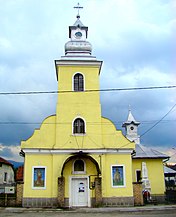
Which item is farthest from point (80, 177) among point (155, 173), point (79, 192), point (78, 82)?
point (155, 173)

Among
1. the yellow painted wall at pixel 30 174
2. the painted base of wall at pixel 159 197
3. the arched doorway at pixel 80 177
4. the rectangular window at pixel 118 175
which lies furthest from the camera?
the painted base of wall at pixel 159 197

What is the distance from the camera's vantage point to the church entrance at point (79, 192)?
2250cm

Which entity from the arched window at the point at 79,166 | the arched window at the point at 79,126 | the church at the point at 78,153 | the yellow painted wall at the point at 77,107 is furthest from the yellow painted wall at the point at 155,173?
the arched window at the point at 79,126

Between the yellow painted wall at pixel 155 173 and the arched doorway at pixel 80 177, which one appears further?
the yellow painted wall at pixel 155 173

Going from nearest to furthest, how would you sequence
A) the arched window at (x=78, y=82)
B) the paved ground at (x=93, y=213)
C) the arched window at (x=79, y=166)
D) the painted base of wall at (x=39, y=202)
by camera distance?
1. the paved ground at (x=93, y=213)
2. the painted base of wall at (x=39, y=202)
3. the arched window at (x=79, y=166)
4. the arched window at (x=78, y=82)

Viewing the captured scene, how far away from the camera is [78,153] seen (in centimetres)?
2247

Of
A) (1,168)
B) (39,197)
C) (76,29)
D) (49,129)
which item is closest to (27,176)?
(39,197)

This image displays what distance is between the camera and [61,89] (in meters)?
24.7

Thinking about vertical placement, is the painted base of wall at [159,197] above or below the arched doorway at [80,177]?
below

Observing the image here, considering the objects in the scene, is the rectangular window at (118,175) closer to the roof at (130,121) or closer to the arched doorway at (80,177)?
the arched doorway at (80,177)

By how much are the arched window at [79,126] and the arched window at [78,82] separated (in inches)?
105

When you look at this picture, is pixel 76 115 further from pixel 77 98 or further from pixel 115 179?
pixel 115 179

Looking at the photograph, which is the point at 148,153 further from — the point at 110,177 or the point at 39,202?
the point at 39,202

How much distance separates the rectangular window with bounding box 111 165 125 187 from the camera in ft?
75.1
